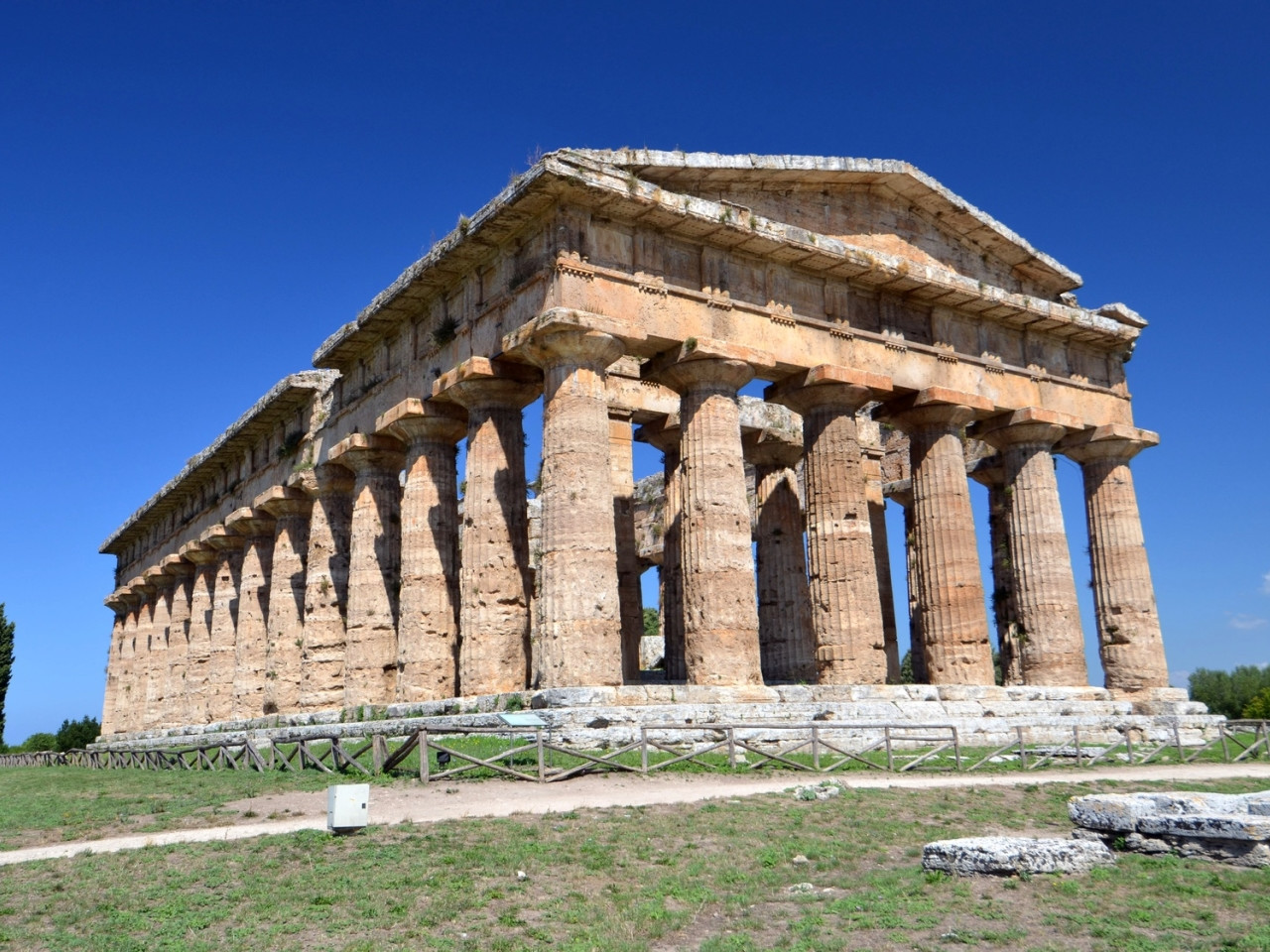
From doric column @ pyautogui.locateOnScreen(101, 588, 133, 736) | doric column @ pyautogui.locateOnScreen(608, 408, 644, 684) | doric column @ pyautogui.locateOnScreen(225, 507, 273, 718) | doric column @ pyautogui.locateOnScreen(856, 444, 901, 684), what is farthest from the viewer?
doric column @ pyautogui.locateOnScreen(101, 588, 133, 736)

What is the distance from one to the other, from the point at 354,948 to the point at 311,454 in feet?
80.1

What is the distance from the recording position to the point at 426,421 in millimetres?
25422

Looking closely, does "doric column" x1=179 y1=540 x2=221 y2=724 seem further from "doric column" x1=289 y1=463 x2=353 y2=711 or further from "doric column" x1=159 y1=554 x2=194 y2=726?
"doric column" x1=289 y1=463 x2=353 y2=711

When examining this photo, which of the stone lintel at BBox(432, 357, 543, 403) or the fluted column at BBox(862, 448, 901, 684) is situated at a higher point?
the stone lintel at BBox(432, 357, 543, 403)

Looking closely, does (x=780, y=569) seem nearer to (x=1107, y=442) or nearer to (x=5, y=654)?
(x=1107, y=442)

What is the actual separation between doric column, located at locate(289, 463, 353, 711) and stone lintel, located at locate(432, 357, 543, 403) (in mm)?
7767

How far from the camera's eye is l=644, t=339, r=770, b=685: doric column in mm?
21125

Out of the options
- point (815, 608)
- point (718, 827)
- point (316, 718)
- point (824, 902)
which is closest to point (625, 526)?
point (815, 608)

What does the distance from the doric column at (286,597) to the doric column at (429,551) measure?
7496mm

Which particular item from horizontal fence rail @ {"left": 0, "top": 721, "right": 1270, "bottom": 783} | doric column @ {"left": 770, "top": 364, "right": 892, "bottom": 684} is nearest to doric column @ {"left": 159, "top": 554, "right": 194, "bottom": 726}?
horizontal fence rail @ {"left": 0, "top": 721, "right": 1270, "bottom": 783}

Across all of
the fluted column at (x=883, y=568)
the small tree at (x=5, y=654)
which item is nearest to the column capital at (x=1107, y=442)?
the fluted column at (x=883, y=568)

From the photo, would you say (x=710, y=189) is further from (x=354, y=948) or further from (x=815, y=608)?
(x=354, y=948)

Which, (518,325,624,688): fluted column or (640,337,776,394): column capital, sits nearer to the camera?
(518,325,624,688): fluted column

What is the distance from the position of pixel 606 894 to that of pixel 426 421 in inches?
663
